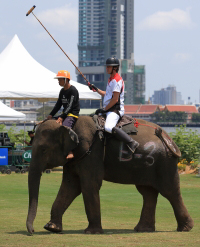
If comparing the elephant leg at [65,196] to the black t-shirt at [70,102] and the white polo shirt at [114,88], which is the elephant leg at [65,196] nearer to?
the black t-shirt at [70,102]

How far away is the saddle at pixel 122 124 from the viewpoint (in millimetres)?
11048

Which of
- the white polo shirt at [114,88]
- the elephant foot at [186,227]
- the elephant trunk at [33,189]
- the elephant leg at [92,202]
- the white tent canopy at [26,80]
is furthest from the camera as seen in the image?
the white tent canopy at [26,80]

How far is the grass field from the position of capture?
9.79m

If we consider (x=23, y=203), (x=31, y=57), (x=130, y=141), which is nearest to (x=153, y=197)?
(x=130, y=141)

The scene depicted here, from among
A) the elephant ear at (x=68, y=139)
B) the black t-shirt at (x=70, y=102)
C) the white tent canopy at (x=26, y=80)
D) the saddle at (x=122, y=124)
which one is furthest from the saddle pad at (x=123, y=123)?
the white tent canopy at (x=26, y=80)

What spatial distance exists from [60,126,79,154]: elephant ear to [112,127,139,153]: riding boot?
677 mm

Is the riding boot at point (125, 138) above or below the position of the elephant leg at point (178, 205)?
above

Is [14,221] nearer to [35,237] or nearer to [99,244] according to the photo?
[35,237]

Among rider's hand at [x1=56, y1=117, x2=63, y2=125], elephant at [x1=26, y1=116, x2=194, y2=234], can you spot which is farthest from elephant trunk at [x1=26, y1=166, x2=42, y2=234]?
rider's hand at [x1=56, y1=117, x2=63, y2=125]

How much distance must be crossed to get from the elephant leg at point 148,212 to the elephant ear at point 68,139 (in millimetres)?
1770

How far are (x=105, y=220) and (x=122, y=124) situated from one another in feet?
9.01

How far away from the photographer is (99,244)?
9.47 m

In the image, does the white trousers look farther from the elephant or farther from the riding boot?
the elephant

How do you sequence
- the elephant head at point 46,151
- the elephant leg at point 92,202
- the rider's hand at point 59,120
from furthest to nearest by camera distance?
the rider's hand at point 59,120
the elephant leg at point 92,202
the elephant head at point 46,151
